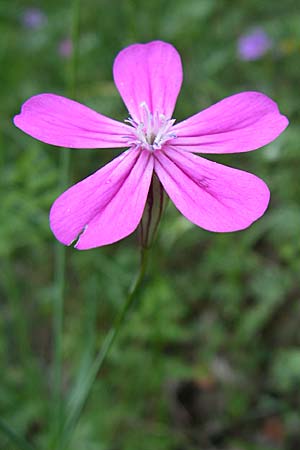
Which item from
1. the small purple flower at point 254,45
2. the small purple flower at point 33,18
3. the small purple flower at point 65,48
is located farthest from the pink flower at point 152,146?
the small purple flower at point 33,18

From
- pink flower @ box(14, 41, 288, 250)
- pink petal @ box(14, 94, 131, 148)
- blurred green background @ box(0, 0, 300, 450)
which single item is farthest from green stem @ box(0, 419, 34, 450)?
pink petal @ box(14, 94, 131, 148)

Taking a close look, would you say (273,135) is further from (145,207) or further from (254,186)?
(145,207)

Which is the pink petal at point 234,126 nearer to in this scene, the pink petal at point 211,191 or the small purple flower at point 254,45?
the pink petal at point 211,191

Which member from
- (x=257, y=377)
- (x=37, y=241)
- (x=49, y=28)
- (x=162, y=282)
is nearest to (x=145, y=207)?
(x=37, y=241)

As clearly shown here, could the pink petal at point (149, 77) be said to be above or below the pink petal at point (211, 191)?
above

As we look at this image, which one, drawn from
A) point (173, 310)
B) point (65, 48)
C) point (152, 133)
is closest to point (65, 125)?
point (152, 133)
